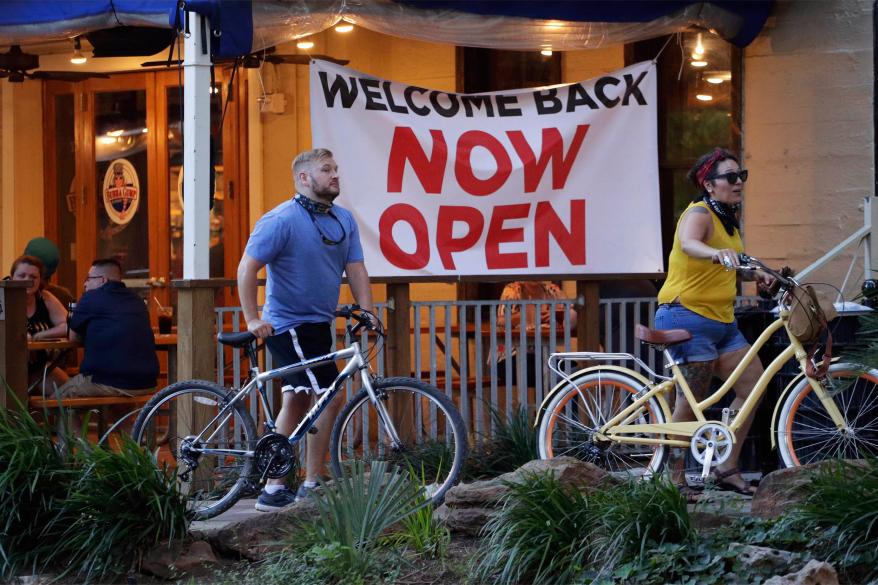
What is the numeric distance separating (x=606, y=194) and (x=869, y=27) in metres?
2.09

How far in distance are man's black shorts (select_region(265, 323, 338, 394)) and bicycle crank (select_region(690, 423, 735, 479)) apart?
1898mm

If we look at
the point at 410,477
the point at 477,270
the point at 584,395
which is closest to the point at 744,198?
the point at 477,270

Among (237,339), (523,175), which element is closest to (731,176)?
(523,175)

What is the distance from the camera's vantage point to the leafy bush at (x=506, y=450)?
736 centimetres

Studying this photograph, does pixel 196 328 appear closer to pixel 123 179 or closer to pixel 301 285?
pixel 301 285

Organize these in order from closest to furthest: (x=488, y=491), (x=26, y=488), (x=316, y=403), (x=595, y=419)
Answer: (x=26, y=488)
(x=488, y=491)
(x=316, y=403)
(x=595, y=419)

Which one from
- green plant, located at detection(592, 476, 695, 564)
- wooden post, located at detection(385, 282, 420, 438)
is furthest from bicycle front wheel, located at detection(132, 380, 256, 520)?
green plant, located at detection(592, 476, 695, 564)

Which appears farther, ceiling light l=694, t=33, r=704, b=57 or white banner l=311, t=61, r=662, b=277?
ceiling light l=694, t=33, r=704, b=57

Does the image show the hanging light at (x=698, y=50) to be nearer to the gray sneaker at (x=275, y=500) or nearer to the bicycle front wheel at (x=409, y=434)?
the bicycle front wheel at (x=409, y=434)

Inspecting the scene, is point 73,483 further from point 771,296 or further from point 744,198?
point 744,198

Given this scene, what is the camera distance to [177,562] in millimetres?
5672

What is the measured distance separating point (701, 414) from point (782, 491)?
0.91 meters

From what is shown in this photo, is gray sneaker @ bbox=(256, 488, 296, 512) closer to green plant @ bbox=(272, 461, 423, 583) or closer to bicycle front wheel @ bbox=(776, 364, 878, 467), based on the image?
green plant @ bbox=(272, 461, 423, 583)

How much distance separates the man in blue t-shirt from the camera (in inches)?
261
